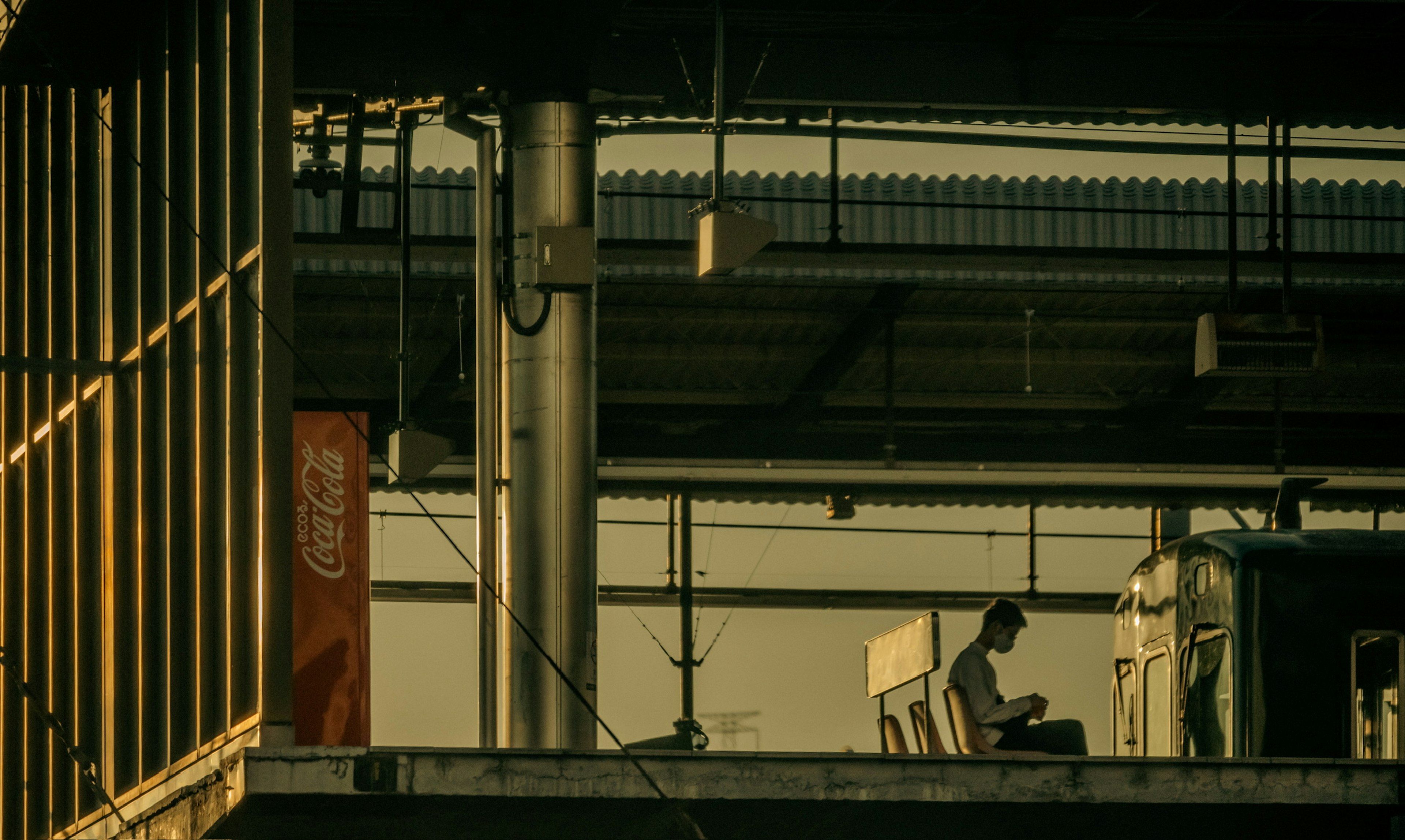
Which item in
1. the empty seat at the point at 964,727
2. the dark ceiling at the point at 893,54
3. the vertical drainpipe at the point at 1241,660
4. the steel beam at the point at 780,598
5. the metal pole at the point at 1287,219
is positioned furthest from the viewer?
the steel beam at the point at 780,598

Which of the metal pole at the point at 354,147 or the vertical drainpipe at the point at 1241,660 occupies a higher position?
the metal pole at the point at 354,147

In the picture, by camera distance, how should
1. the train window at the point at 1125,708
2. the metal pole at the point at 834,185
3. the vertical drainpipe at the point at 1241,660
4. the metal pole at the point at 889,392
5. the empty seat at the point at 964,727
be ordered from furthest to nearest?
the metal pole at the point at 889,392
the metal pole at the point at 834,185
the train window at the point at 1125,708
the vertical drainpipe at the point at 1241,660
the empty seat at the point at 964,727

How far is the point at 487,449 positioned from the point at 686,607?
13.2 metres

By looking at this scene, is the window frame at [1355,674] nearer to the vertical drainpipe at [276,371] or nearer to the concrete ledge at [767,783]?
the concrete ledge at [767,783]

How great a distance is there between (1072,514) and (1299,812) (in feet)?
65.9

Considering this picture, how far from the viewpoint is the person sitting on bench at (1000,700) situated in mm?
12062

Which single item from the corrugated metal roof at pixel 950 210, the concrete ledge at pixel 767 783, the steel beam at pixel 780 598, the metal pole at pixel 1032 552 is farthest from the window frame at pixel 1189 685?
the steel beam at pixel 780 598

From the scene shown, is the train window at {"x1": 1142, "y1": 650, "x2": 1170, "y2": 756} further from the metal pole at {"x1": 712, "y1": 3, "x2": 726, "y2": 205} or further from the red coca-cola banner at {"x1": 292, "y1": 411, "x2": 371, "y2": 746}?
the red coca-cola banner at {"x1": 292, "y1": 411, "x2": 371, "y2": 746}

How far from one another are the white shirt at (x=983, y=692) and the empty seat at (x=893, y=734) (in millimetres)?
502

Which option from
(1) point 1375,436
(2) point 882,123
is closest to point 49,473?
(2) point 882,123

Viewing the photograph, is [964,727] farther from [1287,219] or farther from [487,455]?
[1287,219]

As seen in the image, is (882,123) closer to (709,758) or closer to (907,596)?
(907,596)

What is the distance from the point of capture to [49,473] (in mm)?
16266

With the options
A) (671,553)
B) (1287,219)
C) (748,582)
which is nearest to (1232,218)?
(1287,219)
